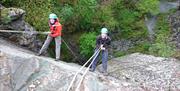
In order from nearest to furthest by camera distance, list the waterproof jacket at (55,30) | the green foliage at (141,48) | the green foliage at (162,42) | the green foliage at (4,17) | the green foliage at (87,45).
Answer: the waterproof jacket at (55,30) → the green foliage at (4,17) → the green foliage at (87,45) → the green foliage at (162,42) → the green foliage at (141,48)

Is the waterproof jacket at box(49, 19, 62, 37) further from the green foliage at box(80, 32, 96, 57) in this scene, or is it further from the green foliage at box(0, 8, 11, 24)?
the green foliage at box(80, 32, 96, 57)

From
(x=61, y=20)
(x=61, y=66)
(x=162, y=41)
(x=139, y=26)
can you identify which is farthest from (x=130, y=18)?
(x=61, y=66)

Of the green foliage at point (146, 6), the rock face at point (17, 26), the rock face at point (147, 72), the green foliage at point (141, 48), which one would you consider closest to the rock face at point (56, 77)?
the rock face at point (147, 72)

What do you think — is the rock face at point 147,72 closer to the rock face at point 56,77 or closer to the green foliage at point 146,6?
the rock face at point 56,77

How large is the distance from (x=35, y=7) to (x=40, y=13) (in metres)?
0.44

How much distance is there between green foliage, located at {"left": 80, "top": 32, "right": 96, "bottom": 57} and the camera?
22797 mm

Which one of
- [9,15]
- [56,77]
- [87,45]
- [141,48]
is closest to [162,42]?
[141,48]

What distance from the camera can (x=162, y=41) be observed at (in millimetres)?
27219

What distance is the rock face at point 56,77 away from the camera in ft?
50.4

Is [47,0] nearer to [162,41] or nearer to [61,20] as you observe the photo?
[61,20]

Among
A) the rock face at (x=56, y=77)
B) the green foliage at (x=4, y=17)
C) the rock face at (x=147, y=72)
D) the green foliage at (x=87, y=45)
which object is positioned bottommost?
the green foliage at (x=87, y=45)

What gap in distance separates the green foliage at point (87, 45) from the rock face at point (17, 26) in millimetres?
3526

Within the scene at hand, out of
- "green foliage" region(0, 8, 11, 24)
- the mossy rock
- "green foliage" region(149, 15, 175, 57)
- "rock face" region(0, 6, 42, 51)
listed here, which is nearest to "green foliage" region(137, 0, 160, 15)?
"green foliage" region(149, 15, 175, 57)

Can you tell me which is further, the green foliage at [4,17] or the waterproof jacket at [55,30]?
the green foliage at [4,17]
